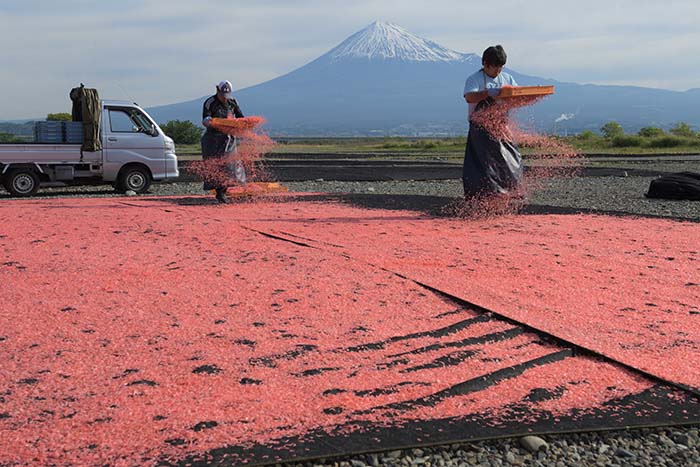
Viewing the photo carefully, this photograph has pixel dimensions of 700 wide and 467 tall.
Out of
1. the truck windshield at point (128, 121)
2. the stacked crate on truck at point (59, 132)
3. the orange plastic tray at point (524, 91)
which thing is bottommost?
the stacked crate on truck at point (59, 132)

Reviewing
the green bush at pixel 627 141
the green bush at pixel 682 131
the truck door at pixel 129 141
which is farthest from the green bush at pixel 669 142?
the truck door at pixel 129 141

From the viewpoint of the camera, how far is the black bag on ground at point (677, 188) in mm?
14492

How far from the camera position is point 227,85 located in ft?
42.1

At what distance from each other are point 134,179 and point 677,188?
404 inches

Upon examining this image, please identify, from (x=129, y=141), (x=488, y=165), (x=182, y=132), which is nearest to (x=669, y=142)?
(x=182, y=132)

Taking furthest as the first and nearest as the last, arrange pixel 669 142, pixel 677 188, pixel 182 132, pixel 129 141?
pixel 182 132 < pixel 669 142 < pixel 129 141 < pixel 677 188

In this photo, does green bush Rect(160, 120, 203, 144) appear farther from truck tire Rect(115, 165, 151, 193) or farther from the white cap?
the white cap

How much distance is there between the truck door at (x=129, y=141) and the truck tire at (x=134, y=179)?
13cm

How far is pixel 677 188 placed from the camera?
14.7 meters

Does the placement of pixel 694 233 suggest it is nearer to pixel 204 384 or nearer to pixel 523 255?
pixel 523 255

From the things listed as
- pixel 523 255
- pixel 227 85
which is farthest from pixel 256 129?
pixel 523 255

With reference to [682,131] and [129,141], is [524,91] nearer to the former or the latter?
[129,141]

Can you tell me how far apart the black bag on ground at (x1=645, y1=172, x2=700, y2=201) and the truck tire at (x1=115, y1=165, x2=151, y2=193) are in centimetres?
972

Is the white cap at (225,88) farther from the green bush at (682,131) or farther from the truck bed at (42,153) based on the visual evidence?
the green bush at (682,131)
